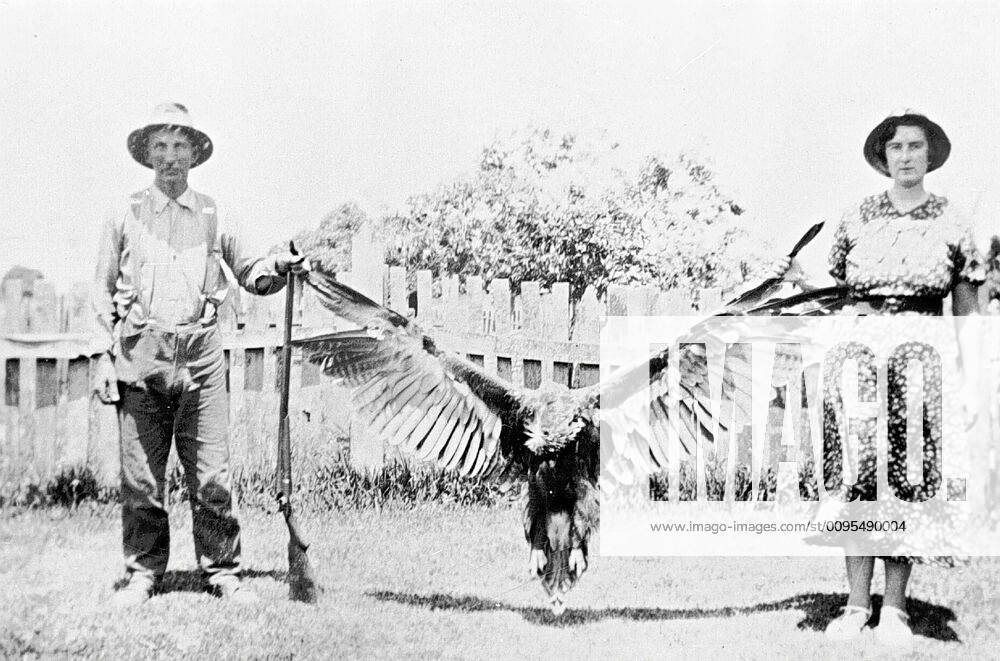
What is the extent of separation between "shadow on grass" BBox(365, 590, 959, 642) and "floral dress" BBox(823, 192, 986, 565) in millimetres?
229

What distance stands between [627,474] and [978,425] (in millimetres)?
1487

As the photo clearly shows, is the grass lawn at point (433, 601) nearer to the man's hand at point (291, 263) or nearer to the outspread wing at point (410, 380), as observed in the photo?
the outspread wing at point (410, 380)

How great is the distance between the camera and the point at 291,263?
12.8ft

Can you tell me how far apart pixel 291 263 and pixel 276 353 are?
0.38m

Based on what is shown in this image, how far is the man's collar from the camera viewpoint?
387 centimetres

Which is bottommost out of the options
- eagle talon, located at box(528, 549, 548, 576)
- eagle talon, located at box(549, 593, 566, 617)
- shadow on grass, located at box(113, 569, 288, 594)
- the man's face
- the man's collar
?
eagle talon, located at box(549, 593, 566, 617)

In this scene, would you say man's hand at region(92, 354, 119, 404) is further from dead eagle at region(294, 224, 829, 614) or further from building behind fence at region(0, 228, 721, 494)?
dead eagle at region(294, 224, 829, 614)

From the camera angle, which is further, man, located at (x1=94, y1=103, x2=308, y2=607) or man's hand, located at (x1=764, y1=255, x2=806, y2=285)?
man's hand, located at (x1=764, y1=255, x2=806, y2=285)

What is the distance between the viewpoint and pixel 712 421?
3951 millimetres

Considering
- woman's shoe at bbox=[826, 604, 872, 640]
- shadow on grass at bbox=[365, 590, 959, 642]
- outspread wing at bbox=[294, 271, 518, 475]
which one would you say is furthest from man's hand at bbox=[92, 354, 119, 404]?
woman's shoe at bbox=[826, 604, 872, 640]

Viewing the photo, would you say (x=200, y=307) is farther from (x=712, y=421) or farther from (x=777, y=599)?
(x=777, y=599)

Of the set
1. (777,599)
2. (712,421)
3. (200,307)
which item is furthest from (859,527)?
(200,307)

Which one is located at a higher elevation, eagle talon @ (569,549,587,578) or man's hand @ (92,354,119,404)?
man's hand @ (92,354,119,404)

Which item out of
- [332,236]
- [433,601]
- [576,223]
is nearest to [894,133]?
[576,223]
